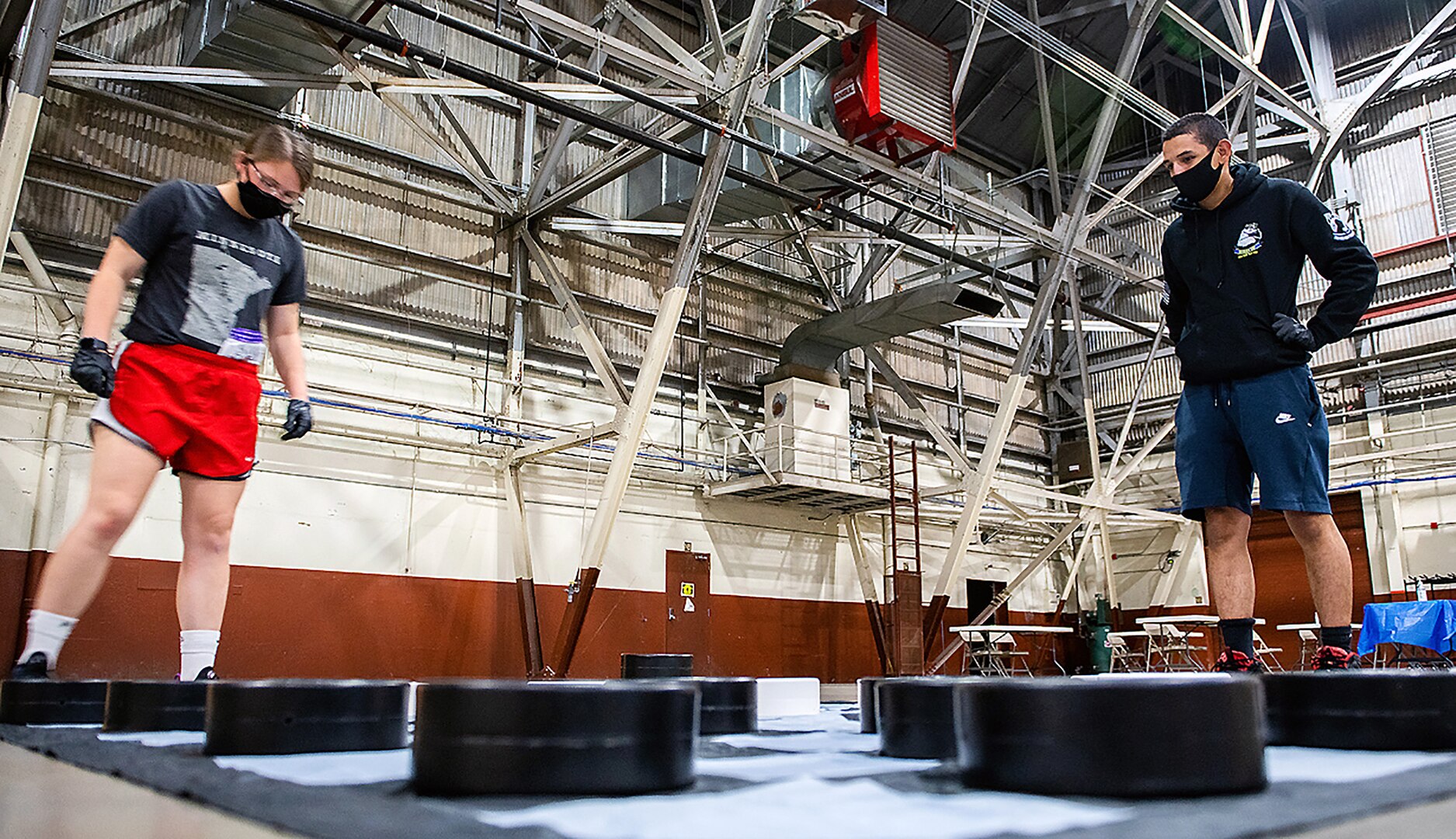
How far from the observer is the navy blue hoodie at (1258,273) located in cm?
257

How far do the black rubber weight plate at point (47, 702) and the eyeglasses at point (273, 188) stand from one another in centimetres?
119

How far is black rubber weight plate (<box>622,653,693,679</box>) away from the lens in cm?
330

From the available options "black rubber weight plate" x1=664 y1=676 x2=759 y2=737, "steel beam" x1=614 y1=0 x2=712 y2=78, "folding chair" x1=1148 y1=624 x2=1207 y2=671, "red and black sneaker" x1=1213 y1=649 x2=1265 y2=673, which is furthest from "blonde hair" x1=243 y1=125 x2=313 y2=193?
"folding chair" x1=1148 y1=624 x2=1207 y2=671

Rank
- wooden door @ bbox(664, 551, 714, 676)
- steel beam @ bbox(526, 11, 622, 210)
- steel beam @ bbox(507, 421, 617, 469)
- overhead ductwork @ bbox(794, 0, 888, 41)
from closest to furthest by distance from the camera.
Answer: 1. overhead ductwork @ bbox(794, 0, 888, 41)
2. steel beam @ bbox(507, 421, 617, 469)
3. steel beam @ bbox(526, 11, 622, 210)
4. wooden door @ bbox(664, 551, 714, 676)

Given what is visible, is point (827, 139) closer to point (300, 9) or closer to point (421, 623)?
point (300, 9)

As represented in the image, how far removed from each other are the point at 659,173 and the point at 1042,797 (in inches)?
382

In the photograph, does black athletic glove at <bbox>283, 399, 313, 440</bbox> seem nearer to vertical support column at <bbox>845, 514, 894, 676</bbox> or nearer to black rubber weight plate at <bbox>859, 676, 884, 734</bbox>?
black rubber weight plate at <bbox>859, 676, 884, 734</bbox>

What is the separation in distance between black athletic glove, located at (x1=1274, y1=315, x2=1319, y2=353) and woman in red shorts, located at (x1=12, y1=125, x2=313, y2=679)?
2.48 m

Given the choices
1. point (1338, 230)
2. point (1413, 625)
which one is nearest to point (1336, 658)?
point (1338, 230)

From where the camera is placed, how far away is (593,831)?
804 mm

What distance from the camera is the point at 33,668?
2.03 metres

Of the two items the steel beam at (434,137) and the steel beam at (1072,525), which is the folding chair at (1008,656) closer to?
the steel beam at (1072,525)

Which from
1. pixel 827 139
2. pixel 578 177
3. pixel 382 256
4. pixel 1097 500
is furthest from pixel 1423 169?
pixel 382 256

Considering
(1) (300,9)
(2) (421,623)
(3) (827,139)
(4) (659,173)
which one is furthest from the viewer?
(4) (659,173)
